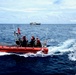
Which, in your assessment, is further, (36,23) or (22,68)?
(36,23)

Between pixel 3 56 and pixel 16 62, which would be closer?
pixel 16 62

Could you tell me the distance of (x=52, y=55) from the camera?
26.8 meters

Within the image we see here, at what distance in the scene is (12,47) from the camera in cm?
2619

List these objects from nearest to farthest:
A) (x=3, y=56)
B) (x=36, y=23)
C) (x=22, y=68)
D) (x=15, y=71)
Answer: (x=15, y=71), (x=22, y=68), (x=3, y=56), (x=36, y=23)

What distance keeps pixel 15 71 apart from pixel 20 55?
6674 millimetres

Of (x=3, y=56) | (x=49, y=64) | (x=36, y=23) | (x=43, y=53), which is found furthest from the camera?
(x=36, y=23)

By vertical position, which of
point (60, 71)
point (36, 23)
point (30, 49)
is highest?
point (36, 23)

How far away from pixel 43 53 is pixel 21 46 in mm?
2979

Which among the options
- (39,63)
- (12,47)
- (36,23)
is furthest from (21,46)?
(36,23)

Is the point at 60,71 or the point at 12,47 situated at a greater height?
the point at 12,47

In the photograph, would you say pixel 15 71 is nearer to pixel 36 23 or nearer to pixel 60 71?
pixel 60 71

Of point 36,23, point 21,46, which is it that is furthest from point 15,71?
point 36,23

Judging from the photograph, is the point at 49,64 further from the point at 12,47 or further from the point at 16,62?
the point at 12,47

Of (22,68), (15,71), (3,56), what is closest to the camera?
(15,71)
